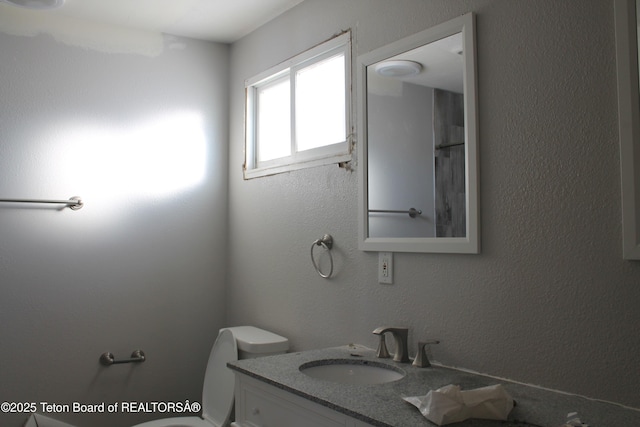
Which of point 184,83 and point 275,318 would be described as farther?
point 184,83

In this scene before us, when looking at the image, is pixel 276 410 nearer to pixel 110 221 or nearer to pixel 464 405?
pixel 464 405

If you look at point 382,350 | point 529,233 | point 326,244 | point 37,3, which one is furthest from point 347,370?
point 37,3

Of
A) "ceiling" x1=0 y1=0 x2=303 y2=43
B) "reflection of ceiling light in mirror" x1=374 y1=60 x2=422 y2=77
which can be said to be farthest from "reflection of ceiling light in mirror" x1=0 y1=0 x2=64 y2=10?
"reflection of ceiling light in mirror" x1=374 y1=60 x2=422 y2=77

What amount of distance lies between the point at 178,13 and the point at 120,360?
171 centimetres

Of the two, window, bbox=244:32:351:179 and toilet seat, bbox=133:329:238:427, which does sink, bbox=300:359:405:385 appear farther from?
window, bbox=244:32:351:179

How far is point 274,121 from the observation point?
9.24 feet

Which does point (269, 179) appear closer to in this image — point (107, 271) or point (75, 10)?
point (107, 271)

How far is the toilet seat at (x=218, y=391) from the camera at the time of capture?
7.95 feet

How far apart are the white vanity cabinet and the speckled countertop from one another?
0.12ft

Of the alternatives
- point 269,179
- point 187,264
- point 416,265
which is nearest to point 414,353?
point 416,265

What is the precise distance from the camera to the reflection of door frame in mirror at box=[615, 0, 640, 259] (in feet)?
4.27

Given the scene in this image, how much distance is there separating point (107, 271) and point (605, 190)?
222cm

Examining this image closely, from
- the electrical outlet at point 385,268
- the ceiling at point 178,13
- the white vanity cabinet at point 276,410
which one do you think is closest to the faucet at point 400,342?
the electrical outlet at point 385,268

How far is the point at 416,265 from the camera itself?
1895 millimetres
